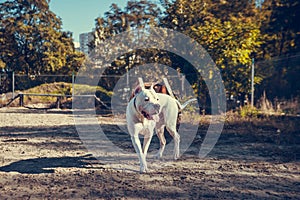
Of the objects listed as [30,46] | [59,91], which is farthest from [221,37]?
[30,46]

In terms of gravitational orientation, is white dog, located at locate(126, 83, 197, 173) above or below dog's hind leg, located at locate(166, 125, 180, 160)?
above

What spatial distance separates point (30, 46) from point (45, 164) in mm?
19638

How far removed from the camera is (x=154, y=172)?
13.8ft

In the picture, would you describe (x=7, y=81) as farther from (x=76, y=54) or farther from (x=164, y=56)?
(x=164, y=56)

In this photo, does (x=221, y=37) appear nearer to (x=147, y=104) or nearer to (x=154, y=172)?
(x=154, y=172)

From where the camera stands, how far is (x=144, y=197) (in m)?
3.21

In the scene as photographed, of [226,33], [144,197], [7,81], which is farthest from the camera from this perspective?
[7,81]

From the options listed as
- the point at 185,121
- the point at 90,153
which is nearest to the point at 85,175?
the point at 90,153

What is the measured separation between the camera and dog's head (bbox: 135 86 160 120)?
12.4ft

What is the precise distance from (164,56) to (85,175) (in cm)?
869

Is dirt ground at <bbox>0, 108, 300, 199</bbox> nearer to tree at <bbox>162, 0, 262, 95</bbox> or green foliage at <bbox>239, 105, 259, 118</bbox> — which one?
green foliage at <bbox>239, 105, 259, 118</bbox>

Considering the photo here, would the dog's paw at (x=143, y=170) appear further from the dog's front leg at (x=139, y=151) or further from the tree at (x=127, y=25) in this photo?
the tree at (x=127, y=25)

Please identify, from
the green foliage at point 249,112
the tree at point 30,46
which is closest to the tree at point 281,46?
the green foliage at point 249,112

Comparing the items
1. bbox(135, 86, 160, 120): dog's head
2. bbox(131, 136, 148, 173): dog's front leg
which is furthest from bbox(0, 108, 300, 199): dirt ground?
bbox(135, 86, 160, 120): dog's head
